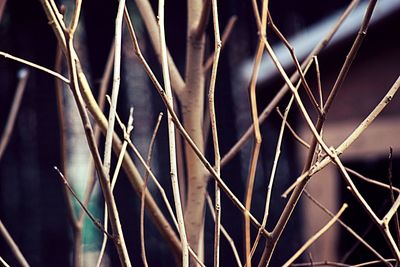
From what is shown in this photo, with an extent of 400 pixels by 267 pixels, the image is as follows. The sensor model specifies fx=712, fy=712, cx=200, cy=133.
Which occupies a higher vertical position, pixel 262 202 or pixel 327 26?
pixel 327 26

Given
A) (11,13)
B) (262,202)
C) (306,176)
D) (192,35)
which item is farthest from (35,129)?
(306,176)

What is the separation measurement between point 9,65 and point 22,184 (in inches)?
24.9

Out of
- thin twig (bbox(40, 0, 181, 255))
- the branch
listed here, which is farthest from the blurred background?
thin twig (bbox(40, 0, 181, 255))

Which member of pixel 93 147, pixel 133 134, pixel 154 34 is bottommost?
pixel 133 134

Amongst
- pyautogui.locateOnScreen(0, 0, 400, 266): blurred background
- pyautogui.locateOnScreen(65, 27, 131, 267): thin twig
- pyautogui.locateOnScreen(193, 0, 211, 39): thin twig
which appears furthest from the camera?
pyautogui.locateOnScreen(0, 0, 400, 266): blurred background

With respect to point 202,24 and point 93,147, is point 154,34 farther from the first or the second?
point 93,147

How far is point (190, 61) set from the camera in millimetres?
1153

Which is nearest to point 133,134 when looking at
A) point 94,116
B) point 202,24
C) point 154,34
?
point 154,34

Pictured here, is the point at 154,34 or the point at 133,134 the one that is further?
the point at 133,134

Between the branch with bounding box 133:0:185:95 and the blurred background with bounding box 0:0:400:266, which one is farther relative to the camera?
the blurred background with bounding box 0:0:400:266

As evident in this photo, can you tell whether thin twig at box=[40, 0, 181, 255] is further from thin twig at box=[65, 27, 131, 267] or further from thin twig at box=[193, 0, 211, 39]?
thin twig at box=[193, 0, 211, 39]

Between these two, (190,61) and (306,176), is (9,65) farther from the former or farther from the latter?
(306,176)

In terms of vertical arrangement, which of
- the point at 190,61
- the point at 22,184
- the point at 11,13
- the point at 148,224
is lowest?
the point at 148,224

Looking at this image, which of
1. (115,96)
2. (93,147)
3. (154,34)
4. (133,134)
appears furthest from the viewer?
(133,134)
